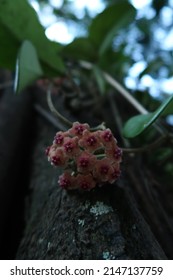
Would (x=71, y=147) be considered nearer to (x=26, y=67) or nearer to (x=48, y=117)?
(x=26, y=67)

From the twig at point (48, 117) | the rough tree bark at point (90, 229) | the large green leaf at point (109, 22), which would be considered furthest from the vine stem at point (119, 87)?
the rough tree bark at point (90, 229)

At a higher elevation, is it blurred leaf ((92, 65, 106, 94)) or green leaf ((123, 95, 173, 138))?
blurred leaf ((92, 65, 106, 94))

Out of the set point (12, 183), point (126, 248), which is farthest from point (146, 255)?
point (12, 183)

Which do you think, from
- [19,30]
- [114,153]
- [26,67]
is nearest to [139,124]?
[114,153]

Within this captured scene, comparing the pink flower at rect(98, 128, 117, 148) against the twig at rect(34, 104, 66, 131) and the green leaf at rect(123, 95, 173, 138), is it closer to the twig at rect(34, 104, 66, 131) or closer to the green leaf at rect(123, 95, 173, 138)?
the green leaf at rect(123, 95, 173, 138)

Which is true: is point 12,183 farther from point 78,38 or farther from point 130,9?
point 130,9

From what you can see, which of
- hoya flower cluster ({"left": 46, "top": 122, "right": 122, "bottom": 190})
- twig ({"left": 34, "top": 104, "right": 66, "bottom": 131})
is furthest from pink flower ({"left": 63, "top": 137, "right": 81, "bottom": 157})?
twig ({"left": 34, "top": 104, "right": 66, "bottom": 131})
